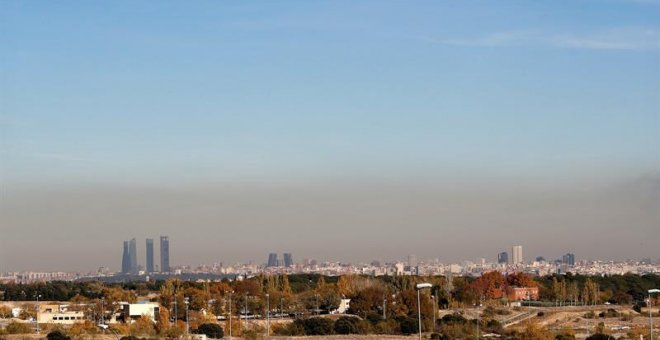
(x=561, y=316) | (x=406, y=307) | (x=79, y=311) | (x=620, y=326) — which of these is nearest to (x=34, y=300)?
(x=79, y=311)

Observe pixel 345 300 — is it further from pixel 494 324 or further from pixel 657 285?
pixel 657 285

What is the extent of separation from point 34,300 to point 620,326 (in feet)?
165

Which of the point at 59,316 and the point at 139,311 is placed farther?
the point at 59,316

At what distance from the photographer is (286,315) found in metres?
73.9

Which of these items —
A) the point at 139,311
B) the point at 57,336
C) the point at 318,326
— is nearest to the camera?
the point at 57,336

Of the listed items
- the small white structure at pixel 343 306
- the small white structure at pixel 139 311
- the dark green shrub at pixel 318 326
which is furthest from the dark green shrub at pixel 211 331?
the small white structure at pixel 343 306

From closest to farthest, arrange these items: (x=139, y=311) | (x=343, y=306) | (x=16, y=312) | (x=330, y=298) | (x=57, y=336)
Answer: (x=57, y=336)
(x=139, y=311)
(x=16, y=312)
(x=343, y=306)
(x=330, y=298)

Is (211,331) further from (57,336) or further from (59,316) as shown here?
(59,316)

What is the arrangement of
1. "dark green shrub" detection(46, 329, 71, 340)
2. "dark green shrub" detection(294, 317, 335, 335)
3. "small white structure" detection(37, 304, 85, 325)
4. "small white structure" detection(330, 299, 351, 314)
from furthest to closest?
"small white structure" detection(330, 299, 351, 314)
"small white structure" detection(37, 304, 85, 325)
"dark green shrub" detection(294, 317, 335, 335)
"dark green shrub" detection(46, 329, 71, 340)

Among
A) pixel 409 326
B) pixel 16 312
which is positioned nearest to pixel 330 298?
pixel 409 326

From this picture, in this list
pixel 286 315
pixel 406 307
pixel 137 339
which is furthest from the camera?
pixel 286 315

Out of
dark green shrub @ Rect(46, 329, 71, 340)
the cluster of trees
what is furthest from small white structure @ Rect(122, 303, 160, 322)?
dark green shrub @ Rect(46, 329, 71, 340)

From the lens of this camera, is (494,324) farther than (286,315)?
No

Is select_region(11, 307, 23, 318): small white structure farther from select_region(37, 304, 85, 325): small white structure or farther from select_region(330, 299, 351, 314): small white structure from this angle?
select_region(330, 299, 351, 314): small white structure
